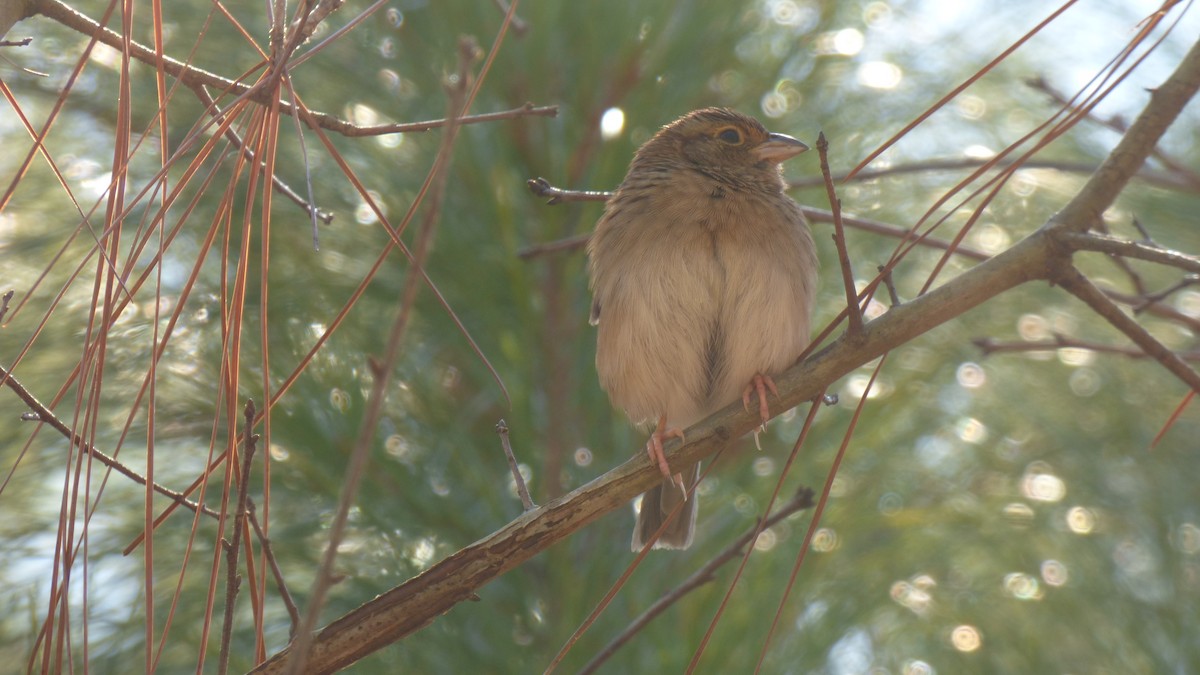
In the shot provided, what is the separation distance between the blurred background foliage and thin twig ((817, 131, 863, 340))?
3.79 ft

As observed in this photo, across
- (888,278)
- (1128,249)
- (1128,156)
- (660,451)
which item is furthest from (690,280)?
(1128,249)

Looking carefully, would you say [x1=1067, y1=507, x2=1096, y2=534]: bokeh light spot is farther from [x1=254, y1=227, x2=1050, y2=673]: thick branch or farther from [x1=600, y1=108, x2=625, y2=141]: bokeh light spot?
[x1=254, y1=227, x2=1050, y2=673]: thick branch

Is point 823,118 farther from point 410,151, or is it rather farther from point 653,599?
point 653,599

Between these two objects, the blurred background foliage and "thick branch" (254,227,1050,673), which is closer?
"thick branch" (254,227,1050,673)

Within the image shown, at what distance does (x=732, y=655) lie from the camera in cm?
278

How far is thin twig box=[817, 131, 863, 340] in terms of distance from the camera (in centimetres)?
147

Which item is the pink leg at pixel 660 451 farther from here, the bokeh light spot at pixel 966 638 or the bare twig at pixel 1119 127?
the bokeh light spot at pixel 966 638

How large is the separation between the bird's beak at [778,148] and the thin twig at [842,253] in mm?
1411

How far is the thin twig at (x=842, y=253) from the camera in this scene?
1.47 m

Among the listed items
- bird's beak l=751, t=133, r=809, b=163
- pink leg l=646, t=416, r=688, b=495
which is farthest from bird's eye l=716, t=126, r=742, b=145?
pink leg l=646, t=416, r=688, b=495

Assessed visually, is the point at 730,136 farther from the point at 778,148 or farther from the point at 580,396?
the point at 580,396

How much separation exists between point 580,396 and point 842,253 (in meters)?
1.54

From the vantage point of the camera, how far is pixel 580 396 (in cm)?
306

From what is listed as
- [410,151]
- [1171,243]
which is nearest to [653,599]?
[410,151]
